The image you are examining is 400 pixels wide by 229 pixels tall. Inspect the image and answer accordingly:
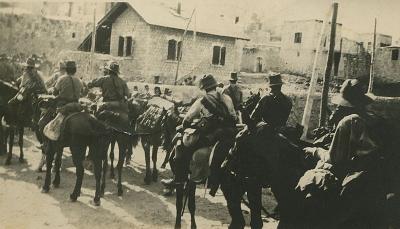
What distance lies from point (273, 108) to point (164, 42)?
15.3 meters

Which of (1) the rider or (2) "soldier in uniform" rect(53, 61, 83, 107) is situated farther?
(2) "soldier in uniform" rect(53, 61, 83, 107)

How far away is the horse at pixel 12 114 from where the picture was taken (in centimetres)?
846

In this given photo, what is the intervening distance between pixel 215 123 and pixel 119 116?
2499 millimetres

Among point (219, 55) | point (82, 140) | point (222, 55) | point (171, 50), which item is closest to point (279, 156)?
point (82, 140)

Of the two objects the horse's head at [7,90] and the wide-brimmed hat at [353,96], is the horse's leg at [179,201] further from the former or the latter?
the horse's head at [7,90]

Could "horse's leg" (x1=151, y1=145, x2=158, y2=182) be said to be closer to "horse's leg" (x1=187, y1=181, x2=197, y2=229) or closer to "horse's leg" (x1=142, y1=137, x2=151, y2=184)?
"horse's leg" (x1=142, y1=137, x2=151, y2=184)

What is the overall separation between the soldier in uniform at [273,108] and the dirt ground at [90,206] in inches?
66.7

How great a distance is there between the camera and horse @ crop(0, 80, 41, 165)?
8461 mm

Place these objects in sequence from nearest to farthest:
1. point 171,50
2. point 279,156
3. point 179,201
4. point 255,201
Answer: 1. point 279,156
2. point 255,201
3. point 179,201
4. point 171,50

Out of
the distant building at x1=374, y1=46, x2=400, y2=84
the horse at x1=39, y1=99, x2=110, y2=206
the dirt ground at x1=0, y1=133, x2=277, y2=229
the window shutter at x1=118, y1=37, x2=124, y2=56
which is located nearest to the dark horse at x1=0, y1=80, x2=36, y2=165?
the dirt ground at x1=0, y1=133, x2=277, y2=229

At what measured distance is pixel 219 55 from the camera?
70.5 ft

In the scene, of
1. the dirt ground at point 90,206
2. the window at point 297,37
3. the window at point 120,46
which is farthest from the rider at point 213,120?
the window at point 297,37

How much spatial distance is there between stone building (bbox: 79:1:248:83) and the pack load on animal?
1123 cm

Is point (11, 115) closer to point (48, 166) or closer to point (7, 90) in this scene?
point (7, 90)
